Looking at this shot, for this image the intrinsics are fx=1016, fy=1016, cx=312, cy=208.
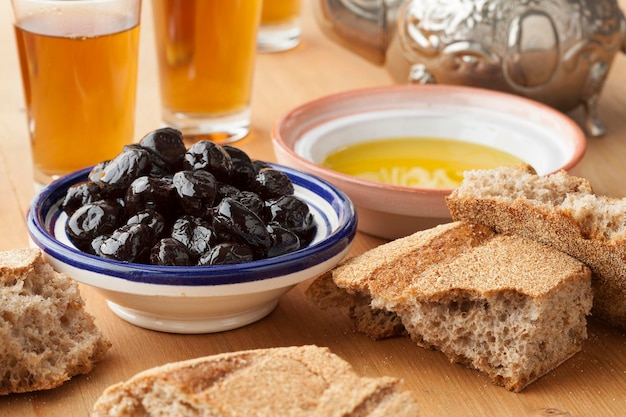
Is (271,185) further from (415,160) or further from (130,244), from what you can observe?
(415,160)

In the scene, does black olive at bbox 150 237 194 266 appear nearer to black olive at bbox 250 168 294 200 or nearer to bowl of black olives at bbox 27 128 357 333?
bowl of black olives at bbox 27 128 357 333

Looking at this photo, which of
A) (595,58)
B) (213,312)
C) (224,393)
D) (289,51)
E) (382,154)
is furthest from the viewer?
(289,51)

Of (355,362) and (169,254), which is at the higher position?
(169,254)

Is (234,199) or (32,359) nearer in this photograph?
(32,359)

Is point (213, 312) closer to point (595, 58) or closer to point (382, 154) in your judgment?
point (382, 154)

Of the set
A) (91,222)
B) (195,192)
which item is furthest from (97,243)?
(195,192)

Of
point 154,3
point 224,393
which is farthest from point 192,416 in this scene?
point 154,3

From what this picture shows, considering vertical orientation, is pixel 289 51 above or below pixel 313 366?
below
